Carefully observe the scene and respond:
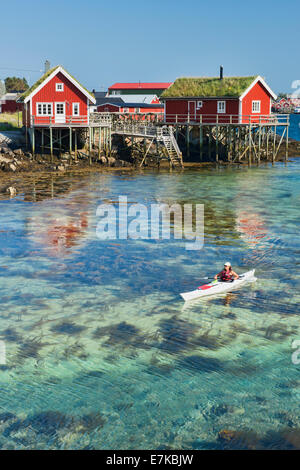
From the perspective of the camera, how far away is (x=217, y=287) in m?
17.9

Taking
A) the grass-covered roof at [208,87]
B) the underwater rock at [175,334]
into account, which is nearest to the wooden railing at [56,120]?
the grass-covered roof at [208,87]

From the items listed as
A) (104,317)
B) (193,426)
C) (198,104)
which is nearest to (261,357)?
(193,426)

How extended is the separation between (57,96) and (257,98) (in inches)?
724

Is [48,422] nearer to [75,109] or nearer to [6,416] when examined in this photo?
[6,416]

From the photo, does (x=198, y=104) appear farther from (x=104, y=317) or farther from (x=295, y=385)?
(x=295, y=385)

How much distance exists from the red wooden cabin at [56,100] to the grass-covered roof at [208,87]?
10.0 metres

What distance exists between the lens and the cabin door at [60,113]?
46.9m

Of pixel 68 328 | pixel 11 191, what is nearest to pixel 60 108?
pixel 11 191

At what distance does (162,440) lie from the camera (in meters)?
10.9

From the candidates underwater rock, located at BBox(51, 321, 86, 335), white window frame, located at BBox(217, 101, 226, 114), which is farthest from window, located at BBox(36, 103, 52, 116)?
underwater rock, located at BBox(51, 321, 86, 335)

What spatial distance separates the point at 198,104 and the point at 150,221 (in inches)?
1068

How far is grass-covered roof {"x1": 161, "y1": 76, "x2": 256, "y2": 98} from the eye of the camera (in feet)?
168

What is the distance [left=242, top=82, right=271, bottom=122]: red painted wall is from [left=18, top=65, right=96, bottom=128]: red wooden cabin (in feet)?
46.2

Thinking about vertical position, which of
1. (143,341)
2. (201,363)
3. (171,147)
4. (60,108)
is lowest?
(201,363)
